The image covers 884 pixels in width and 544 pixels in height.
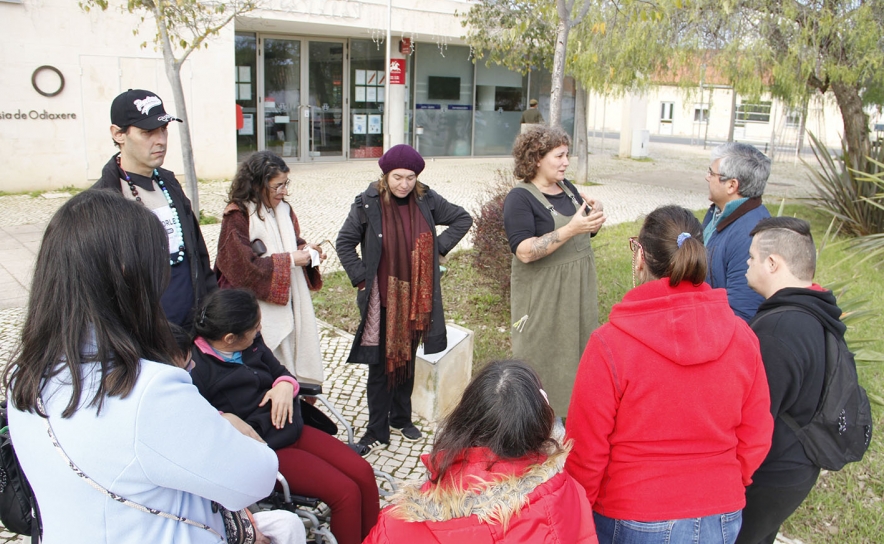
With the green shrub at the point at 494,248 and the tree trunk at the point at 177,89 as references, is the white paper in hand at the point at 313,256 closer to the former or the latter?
the green shrub at the point at 494,248

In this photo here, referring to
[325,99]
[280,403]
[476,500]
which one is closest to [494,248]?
[280,403]

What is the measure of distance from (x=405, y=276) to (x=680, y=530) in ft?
7.07

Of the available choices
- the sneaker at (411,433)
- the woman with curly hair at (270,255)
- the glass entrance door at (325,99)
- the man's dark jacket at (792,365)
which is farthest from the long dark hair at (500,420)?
the glass entrance door at (325,99)

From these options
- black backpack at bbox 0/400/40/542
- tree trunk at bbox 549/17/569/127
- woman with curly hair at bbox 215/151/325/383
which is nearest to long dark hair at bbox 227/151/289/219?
woman with curly hair at bbox 215/151/325/383

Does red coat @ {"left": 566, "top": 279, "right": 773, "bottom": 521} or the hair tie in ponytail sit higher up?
the hair tie in ponytail

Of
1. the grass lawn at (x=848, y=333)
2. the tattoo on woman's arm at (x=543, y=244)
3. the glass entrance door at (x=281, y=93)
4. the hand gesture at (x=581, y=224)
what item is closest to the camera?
the hand gesture at (x=581, y=224)

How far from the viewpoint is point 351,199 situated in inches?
477

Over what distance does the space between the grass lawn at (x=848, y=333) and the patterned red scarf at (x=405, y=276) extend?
0.47m

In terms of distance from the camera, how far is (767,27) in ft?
31.2

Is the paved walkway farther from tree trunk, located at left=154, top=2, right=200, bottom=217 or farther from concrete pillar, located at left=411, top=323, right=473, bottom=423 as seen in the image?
tree trunk, located at left=154, top=2, right=200, bottom=217

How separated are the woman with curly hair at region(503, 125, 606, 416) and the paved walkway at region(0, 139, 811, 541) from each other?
0.99 metres

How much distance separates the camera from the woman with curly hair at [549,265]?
11.6 feet

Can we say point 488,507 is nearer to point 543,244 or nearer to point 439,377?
point 543,244

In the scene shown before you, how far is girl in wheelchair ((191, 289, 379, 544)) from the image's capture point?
275 centimetres
